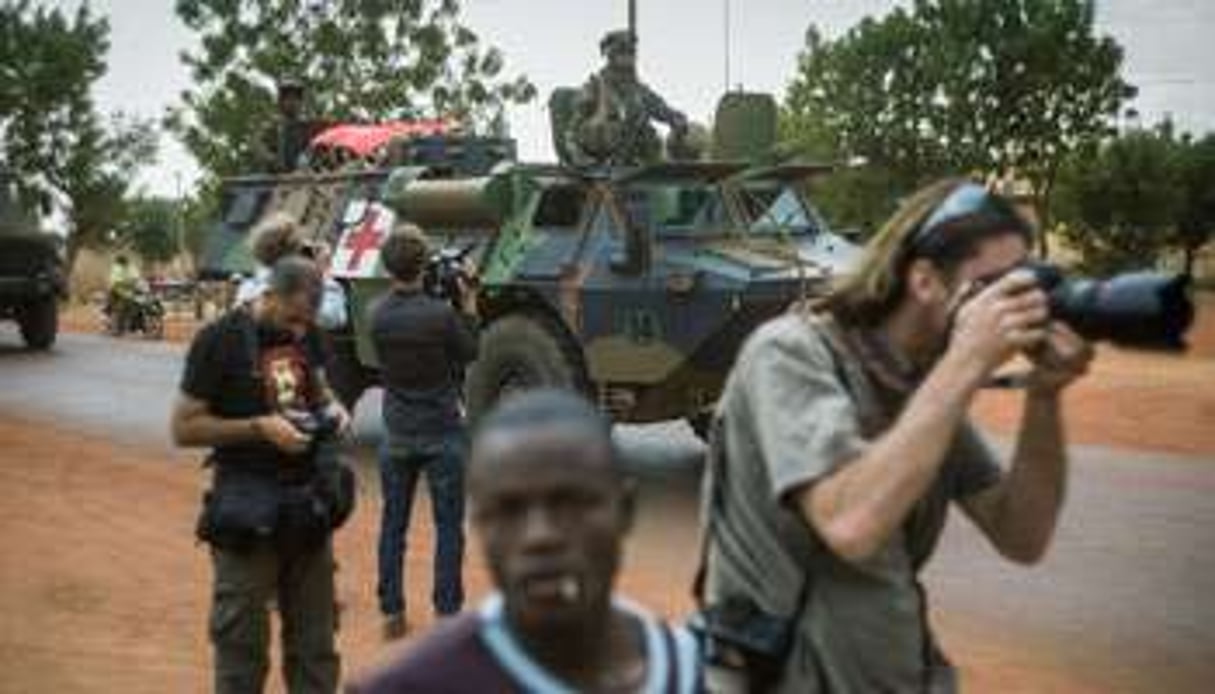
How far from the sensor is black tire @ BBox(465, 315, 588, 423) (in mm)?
10695

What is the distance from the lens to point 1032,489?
2.64 metres

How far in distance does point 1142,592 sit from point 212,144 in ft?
79.4

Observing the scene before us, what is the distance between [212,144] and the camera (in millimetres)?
30156

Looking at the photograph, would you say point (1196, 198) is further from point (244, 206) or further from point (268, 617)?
point (268, 617)

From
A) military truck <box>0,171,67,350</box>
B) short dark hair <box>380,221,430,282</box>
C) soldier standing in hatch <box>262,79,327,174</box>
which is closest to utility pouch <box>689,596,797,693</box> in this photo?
short dark hair <box>380,221,430,282</box>

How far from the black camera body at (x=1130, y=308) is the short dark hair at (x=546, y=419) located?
715mm

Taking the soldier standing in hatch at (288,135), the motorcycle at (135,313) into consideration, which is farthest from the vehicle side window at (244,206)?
the motorcycle at (135,313)

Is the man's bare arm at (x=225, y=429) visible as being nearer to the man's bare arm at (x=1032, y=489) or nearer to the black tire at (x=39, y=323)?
the man's bare arm at (x=1032, y=489)

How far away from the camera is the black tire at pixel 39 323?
24.2m

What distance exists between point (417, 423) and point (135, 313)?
868 inches

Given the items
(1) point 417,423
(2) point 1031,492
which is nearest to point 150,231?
(1) point 417,423

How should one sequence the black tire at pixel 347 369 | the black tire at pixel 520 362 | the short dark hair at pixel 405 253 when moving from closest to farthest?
1. the short dark hair at pixel 405 253
2. the black tire at pixel 520 362
3. the black tire at pixel 347 369

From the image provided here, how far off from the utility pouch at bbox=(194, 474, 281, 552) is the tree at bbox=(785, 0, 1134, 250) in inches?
1317

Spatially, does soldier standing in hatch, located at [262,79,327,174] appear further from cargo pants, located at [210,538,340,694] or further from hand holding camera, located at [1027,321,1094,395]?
hand holding camera, located at [1027,321,1094,395]
